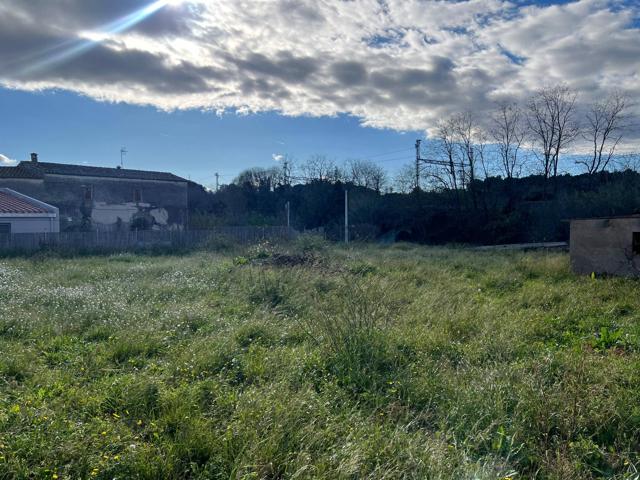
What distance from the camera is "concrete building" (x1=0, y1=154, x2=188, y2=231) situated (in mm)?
26344

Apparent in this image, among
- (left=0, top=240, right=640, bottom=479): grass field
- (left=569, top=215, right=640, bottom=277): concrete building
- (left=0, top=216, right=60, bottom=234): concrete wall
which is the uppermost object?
(left=0, top=216, right=60, bottom=234): concrete wall

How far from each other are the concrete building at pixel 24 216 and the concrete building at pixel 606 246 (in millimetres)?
22875

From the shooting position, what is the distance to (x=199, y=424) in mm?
3119

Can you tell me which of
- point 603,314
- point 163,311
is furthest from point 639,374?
point 163,311

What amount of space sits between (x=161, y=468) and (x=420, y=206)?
Result: 27702 millimetres

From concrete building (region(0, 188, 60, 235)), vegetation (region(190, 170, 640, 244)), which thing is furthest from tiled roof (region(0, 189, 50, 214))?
vegetation (region(190, 170, 640, 244))

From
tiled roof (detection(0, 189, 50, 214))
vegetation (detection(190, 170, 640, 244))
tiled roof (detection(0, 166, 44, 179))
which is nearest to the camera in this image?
tiled roof (detection(0, 189, 50, 214))

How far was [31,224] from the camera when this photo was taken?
68.7ft

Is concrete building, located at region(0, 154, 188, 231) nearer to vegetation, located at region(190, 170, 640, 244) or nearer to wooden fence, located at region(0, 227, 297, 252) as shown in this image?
vegetation, located at region(190, 170, 640, 244)

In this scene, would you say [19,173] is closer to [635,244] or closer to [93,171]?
[93,171]

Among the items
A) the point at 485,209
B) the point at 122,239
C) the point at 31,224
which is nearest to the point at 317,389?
the point at 122,239

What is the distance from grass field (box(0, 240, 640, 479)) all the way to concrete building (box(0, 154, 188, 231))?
891 inches

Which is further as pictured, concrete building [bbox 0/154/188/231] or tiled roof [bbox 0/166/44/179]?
concrete building [bbox 0/154/188/231]

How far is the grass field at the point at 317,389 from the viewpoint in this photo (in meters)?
2.77
